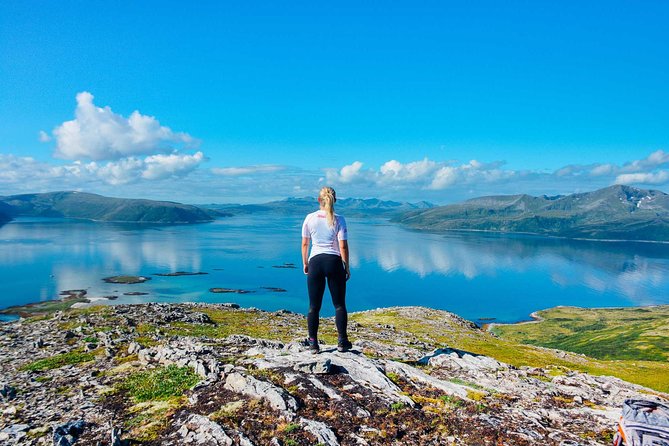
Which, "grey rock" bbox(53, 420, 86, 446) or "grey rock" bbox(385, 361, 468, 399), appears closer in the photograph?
"grey rock" bbox(53, 420, 86, 446)

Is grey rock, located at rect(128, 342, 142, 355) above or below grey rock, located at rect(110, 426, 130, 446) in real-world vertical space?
below

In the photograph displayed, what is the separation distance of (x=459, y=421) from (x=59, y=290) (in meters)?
161

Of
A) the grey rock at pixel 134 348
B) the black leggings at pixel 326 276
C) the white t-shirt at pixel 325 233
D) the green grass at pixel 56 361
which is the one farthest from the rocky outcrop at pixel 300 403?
the white t-shirt at pixel 325 233

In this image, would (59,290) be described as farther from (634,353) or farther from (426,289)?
(634,353)

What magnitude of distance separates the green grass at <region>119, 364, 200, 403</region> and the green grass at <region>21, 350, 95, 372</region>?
584 cm

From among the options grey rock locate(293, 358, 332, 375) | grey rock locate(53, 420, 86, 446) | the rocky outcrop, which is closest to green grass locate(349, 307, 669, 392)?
the rocky outcrop

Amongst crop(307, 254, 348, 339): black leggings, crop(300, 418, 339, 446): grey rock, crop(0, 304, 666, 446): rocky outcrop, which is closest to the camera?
crop(300, 418, 339, 446): grey rock

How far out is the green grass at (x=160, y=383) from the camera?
38.8 feet

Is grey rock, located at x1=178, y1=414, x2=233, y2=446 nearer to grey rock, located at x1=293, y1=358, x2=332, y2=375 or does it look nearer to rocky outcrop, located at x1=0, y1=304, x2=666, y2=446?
rocky outcrop, located at x1=0, y1=304, x2=666, y2=446

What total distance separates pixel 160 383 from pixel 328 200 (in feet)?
26.7

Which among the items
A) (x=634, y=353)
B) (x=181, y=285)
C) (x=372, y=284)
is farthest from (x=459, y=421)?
(x=372, y=284)

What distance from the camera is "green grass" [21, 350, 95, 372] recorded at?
57.1 ft

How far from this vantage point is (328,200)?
1301 centimetres

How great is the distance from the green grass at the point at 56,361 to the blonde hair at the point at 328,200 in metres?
13.9
